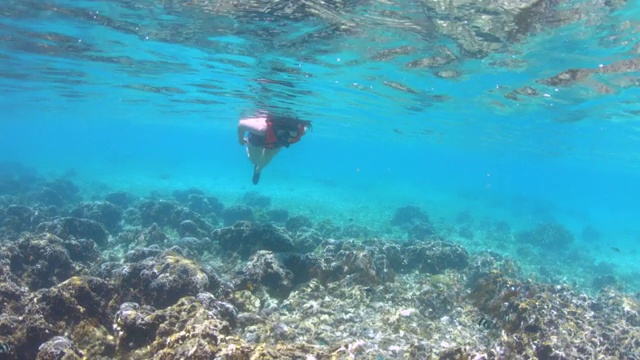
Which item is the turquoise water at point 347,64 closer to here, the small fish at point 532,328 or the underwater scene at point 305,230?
the underwater scene at point 305,230

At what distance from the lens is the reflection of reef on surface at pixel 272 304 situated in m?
5.40

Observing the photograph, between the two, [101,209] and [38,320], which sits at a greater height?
[38,320]

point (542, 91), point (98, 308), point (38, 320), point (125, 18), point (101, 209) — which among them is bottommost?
point (101, 209)

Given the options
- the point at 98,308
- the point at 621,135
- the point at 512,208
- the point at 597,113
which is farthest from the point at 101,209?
the point at 512,208

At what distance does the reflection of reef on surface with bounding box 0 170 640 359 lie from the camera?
5.40 m

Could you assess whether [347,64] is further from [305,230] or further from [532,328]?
[532,328]

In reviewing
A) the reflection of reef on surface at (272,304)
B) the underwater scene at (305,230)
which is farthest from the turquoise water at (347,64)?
the reflection of reef on surface at (272,304)

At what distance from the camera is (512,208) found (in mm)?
51875

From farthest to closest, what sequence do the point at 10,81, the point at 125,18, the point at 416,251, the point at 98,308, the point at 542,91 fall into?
the point at 10,81 < the point at 542,91 < the point at 416,251 < the point at 125,18 < the point at 98,308

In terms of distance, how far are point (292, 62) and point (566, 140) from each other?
30.1m

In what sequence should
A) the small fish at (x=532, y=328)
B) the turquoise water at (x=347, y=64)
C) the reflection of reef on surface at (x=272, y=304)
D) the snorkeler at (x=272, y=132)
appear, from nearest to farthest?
the reflection of reef on surface at (x=272, y=304) < the small fish at (x=532, y=328) < the turquoise water at (x=347, y=64) < the snorkeler at (x=272, y=132)

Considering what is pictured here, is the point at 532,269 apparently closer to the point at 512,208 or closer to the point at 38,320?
the point at 38,320

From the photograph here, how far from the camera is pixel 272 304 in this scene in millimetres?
8922

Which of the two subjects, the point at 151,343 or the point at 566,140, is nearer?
the point at 151,343
